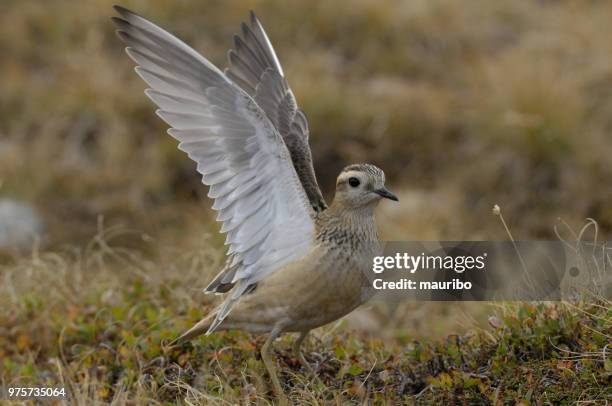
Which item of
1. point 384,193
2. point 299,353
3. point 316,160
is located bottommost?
point 299,353

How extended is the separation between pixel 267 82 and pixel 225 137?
105cm

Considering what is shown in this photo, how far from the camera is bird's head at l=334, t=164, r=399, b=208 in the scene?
4.76 m

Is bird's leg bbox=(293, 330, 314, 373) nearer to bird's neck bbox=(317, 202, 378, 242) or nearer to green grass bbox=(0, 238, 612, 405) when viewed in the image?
green grass bbox=(0, 238, 612, 405)

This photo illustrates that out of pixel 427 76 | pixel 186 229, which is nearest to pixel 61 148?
pixel 186 229

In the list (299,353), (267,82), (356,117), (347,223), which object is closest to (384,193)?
(347,223)

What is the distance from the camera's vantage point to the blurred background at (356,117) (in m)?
9.34

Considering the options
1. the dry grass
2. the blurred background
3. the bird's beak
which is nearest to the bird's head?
the bird's beak

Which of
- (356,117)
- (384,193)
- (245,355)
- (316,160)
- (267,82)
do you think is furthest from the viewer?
(356,117)

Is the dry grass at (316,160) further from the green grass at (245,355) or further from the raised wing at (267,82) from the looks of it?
the raised wing at (267,82)

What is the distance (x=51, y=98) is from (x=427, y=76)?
409cm

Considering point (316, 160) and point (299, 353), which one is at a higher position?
point (316, 160)

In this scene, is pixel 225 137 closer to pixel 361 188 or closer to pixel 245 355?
pixel 361 188

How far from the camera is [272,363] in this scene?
4.87 meters

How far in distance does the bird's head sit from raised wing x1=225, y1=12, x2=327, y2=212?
505 mm
